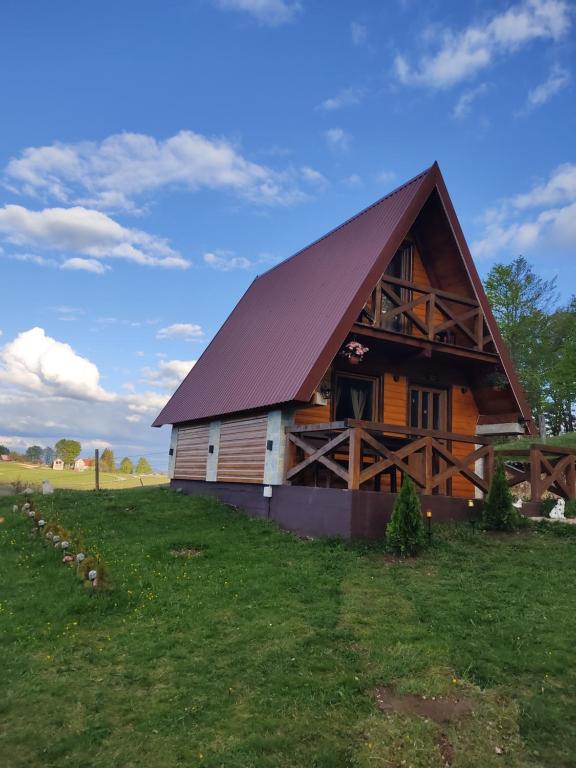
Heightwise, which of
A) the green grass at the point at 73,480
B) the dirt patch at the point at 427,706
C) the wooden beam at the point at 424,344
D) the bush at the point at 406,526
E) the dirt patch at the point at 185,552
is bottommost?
the dirt patch at the point at 427,706

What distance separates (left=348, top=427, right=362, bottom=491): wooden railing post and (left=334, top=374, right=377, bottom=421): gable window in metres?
3.39

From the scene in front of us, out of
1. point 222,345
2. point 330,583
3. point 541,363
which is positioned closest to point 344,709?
point 330,583

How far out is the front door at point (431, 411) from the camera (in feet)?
51.0

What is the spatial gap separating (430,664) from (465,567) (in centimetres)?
353

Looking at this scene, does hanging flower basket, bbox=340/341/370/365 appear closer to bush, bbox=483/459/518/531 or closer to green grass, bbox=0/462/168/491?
bush, bbox=483/459/518/531

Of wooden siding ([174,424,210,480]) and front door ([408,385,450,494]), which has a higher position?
front door ([408,385,450,494])

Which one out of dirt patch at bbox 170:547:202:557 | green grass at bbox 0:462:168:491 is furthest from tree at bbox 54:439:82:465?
dirt patch at bbox 170:547:202:557

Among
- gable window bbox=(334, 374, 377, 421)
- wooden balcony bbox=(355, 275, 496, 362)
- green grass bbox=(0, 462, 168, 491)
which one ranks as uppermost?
wooden balcony bbox=(355, 275, 496, 362)

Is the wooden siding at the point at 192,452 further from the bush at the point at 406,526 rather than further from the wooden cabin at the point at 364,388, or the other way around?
the bush at the point at 406,526

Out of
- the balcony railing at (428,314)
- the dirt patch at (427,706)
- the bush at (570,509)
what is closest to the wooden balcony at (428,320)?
the balcony railing at (428,314)

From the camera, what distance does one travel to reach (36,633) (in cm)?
707

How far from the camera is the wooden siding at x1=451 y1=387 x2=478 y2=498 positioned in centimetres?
1598

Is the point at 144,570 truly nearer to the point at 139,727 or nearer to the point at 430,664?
the point at 139,727

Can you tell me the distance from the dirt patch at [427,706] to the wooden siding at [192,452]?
1224cm
